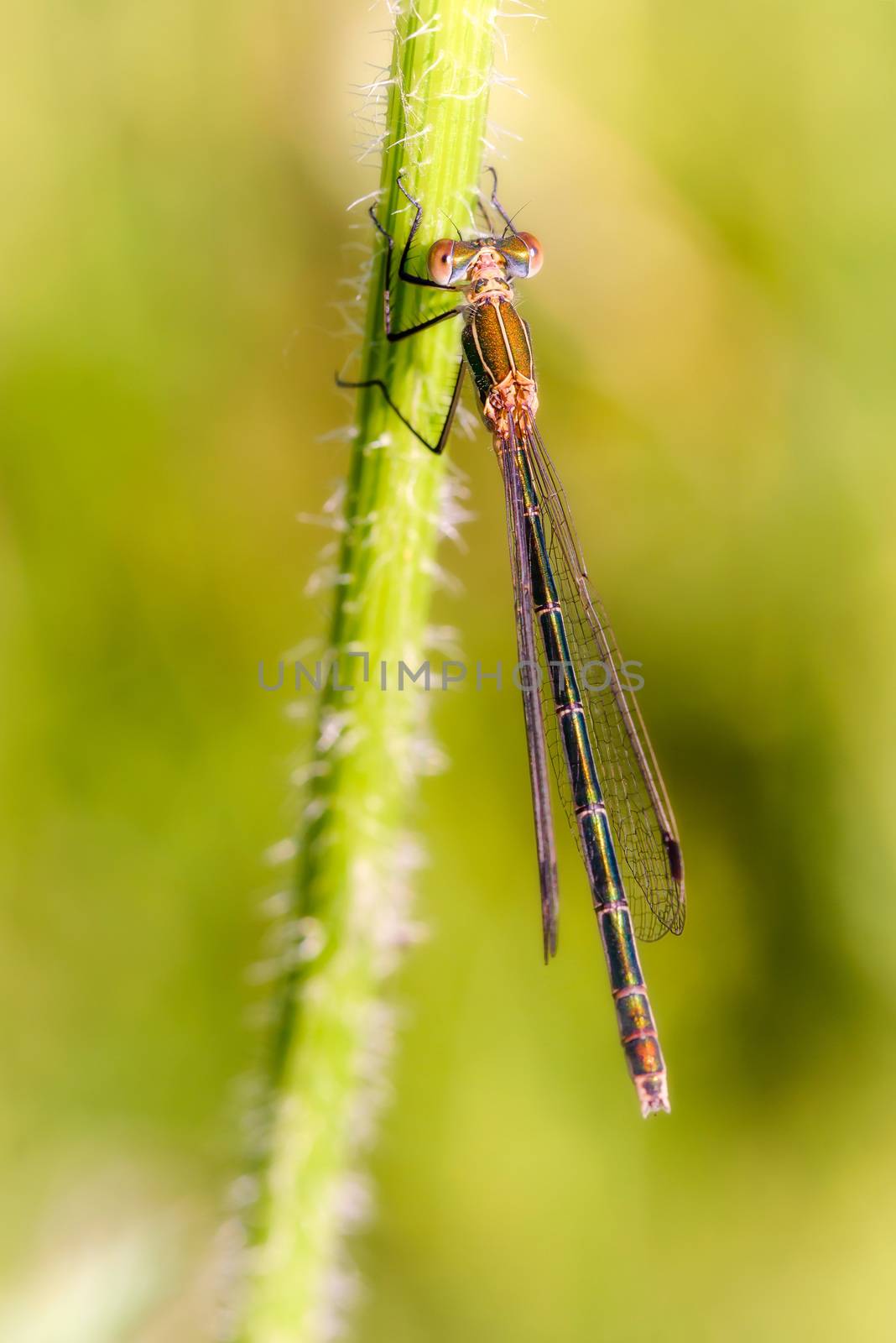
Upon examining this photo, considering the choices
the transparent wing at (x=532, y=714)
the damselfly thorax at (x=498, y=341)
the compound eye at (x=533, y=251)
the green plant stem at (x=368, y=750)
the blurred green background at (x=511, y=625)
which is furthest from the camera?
the blurred green background at (x=511, y=625)

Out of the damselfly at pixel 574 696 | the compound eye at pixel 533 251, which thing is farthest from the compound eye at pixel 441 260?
the compound eye at pixel 533 251

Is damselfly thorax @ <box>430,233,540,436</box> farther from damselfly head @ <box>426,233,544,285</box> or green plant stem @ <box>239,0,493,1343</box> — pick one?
green plant stem @ <box>239,0,493,1343</box>

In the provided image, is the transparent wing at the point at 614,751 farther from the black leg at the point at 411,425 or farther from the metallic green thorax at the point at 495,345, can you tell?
the black leg at the point at 411,425

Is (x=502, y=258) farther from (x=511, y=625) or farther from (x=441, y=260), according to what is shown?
(x=511, y=625)

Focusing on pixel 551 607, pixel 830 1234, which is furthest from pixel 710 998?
pixel 551 607

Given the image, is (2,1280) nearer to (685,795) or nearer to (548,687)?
(548,687)

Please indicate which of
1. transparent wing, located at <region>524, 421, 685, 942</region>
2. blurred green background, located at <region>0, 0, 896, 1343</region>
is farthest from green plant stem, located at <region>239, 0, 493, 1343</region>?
blurred green background, located at <region>0, 0, 896, 1343</region>
